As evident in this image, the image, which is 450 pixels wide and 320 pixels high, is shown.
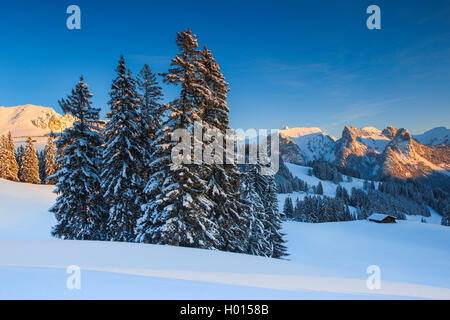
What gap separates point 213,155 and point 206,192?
240 centimetres

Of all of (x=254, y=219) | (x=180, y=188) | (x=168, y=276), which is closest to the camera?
(x=168, y=276)

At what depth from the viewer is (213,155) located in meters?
13.1

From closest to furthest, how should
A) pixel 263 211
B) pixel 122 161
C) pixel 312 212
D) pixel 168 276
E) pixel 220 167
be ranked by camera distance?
pixel 168 276 < pixel 220 167 < pixel 122 161 < pixel 263 211 < pixel 312 212

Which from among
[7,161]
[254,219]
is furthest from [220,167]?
[7,161]

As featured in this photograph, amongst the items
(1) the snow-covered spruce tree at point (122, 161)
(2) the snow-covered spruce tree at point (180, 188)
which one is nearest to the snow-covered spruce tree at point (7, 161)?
(1) the snow-covered spruce tree at point (122, 161)

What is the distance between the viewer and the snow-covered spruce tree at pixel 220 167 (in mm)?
13500

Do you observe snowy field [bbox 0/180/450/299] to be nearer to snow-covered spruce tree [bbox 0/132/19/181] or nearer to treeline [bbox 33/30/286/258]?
treeline [bbox 33/30/286/258]

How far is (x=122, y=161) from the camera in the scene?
14664 millimetres

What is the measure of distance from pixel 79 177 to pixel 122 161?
10.7 ft

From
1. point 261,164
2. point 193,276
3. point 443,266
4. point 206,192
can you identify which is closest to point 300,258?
point 443,266

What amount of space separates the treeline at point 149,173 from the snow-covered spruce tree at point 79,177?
6 centimetres

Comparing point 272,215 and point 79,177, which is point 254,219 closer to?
point 272,215

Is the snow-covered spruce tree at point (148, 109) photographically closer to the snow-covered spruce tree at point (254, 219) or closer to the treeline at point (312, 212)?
the snow-covered spruce tree at point (254, 219)

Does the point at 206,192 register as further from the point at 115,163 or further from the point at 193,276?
the point at 193,276
